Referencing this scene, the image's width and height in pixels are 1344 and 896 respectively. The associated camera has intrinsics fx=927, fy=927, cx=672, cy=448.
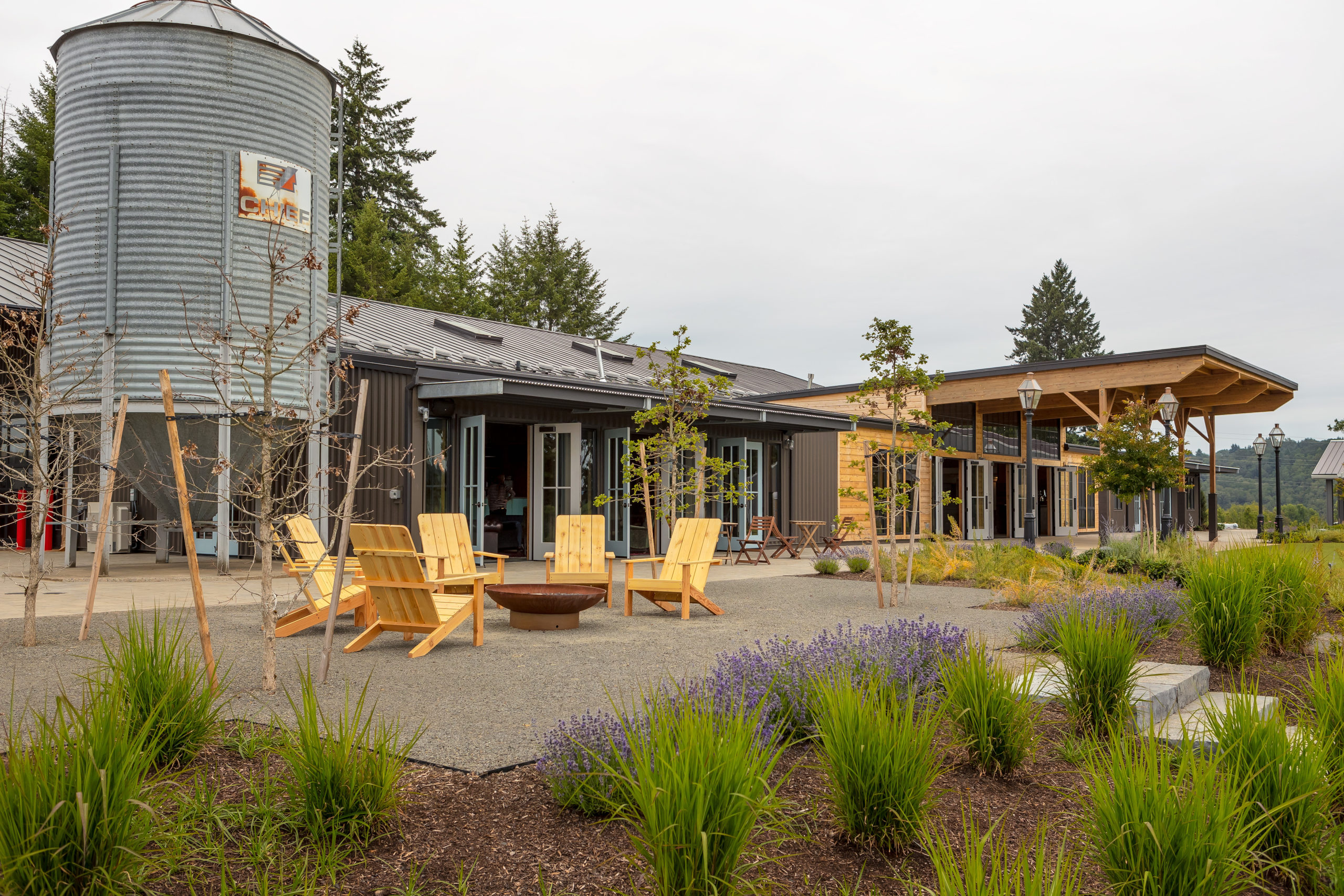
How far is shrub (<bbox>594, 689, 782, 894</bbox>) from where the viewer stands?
2.19 m

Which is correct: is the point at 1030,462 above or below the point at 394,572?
above

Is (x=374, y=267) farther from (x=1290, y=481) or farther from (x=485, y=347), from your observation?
(x=1290, y=481)

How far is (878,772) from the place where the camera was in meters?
2.58

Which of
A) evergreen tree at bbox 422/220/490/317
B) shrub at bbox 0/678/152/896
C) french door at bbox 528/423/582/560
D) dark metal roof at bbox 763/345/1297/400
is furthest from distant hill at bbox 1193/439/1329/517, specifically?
shrub at bbox 0/678/152/896

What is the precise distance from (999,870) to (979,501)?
22672 millimetres

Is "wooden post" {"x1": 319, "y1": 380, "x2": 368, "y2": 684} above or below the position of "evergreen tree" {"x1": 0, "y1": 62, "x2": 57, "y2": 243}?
below

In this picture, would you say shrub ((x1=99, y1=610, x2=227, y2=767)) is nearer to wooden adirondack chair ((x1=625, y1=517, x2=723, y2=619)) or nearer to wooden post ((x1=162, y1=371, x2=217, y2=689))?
wooden post ((x1=162, y1=371, x2=217, y2=689))

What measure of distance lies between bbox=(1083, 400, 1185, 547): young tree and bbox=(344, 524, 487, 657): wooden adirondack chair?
12098 mm

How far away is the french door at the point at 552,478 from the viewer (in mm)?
13938

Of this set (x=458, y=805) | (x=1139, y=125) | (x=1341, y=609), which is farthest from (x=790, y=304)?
(x=458, y=805)

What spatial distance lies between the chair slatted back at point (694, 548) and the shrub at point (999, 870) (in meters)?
5.63

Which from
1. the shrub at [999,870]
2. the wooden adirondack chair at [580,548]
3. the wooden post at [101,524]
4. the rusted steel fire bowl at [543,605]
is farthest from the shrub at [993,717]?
the wooden adirondack chair at [580,548]

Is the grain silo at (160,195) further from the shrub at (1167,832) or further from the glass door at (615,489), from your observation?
the shrub at (1167,832)

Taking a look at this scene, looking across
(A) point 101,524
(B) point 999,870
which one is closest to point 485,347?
(A) point 101,524
